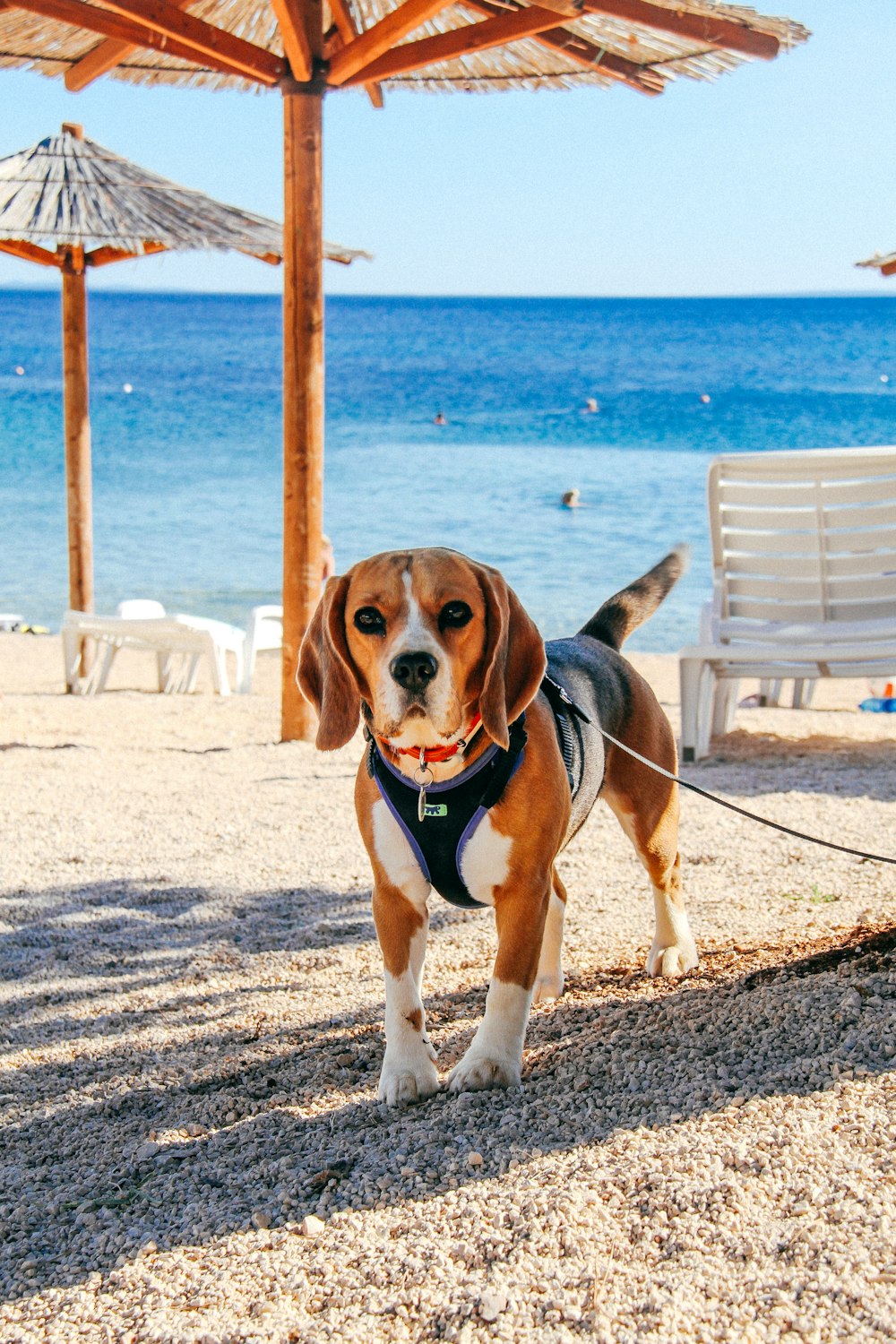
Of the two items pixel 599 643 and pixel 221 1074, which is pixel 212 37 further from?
pixel 221 1074

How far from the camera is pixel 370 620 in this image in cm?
279

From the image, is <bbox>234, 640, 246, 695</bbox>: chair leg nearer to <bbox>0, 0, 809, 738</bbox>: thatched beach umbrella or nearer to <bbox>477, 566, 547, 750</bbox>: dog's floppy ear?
<bbox>0, 0, 809, 738</bbox>: thatched beach umbrella

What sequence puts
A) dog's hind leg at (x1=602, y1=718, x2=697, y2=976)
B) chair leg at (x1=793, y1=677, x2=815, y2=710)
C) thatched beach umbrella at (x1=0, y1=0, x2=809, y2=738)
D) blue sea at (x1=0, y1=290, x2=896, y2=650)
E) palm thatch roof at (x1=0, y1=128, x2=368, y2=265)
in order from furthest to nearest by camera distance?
blue sea at (x1=0, y1=290, x2=896, y2=650) → chair leg at (x1=793, y1=677, x2=815, y2=710) → palm thatch roof at (x1=0, y1=128, x2=368, y2=265) → thatched beach umbrella at (x1=0, y1=0, x2=809, y2=738) → dog's hind leg at (x1=602, y1=718, x2=697, y2=976)

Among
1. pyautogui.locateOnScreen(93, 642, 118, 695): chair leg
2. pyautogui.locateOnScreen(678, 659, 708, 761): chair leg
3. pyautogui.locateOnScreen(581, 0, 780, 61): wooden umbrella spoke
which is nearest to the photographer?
pyautogui.locateOnScreen(581, 0, 780, 61): wooden umbrella spoke

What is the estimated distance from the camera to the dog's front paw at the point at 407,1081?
110 inches

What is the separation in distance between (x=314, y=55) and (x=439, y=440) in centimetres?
3341

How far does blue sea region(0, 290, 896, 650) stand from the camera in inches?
827

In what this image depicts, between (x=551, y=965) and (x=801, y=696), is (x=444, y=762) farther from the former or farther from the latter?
(x=801, y=696)

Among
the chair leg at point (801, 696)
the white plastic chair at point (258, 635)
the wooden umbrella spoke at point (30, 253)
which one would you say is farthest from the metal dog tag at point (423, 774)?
the wooden umbrella spoke at point (30, 253)

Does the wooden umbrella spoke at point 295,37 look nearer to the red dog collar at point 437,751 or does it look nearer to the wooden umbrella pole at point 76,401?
the wooden umbrella pole at point 76,401

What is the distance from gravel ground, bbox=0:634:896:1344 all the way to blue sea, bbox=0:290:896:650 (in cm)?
1166


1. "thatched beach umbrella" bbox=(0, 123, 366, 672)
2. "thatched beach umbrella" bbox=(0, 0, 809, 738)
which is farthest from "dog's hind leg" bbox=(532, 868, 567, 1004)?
"thatched beach umbrella" bbox=(0, 123, 366, 672)

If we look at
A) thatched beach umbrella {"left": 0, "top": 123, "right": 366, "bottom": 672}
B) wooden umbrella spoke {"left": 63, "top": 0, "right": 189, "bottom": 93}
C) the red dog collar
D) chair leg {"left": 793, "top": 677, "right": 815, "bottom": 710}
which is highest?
wooden umbrella spoke {"left": 63, "top": 0, "right": 189, "bottom": 93}

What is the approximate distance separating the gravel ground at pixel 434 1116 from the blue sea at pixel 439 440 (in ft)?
38.2
